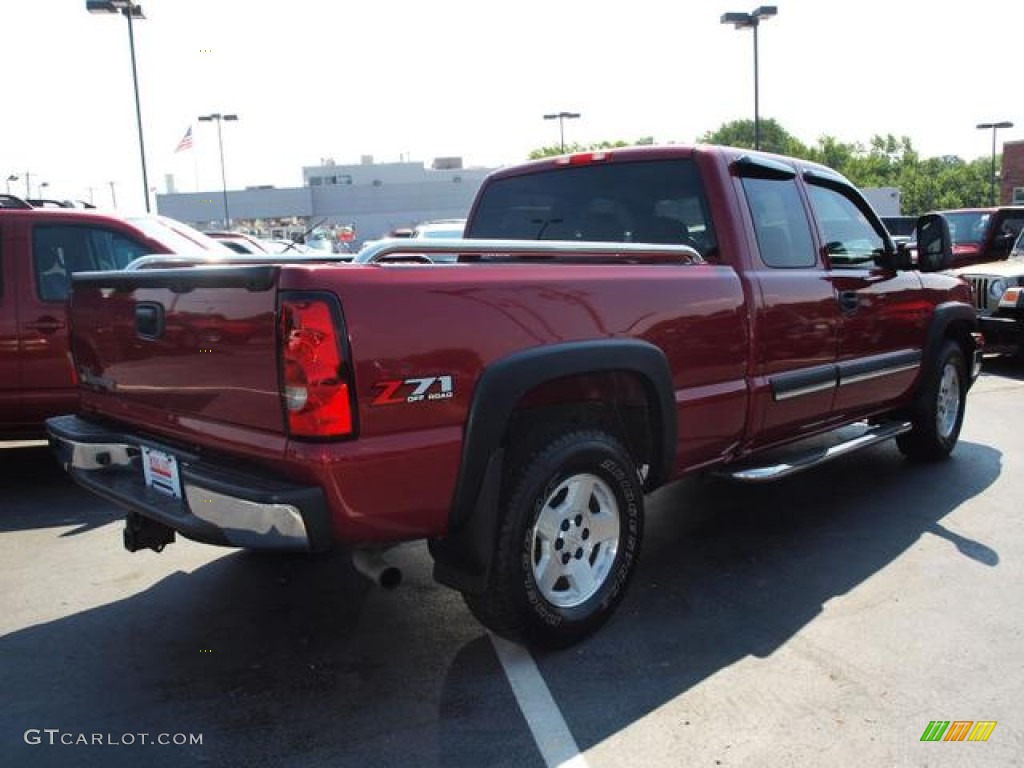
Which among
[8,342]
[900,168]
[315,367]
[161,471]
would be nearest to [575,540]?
[315,367]

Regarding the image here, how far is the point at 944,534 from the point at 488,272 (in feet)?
10.3

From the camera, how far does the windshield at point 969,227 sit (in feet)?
43.1

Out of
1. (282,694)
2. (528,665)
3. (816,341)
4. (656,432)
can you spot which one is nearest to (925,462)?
(816,341)

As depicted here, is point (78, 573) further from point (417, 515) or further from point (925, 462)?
point (925, 462)

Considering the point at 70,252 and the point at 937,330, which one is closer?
the point at 937,330

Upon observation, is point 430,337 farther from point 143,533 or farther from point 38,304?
point 38,304

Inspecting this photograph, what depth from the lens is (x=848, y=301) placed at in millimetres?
4738

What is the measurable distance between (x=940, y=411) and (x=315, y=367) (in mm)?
4986

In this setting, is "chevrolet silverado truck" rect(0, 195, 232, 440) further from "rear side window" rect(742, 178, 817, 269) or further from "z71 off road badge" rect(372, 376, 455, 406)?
"rear side window" rect(742, 178, 817, 269)

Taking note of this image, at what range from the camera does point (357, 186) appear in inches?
3100

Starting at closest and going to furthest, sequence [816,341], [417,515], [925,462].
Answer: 1. [417,515]
2. [816,341]
3. [925,462]

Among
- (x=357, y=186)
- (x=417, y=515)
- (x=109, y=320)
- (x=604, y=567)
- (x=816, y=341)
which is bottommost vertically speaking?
(x=604, y=567)

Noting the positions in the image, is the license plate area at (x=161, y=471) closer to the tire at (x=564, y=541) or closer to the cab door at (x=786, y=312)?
the tire at (x=564, y=541)

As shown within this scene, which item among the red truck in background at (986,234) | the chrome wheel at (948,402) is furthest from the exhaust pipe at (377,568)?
the red truck in background at (986,234)
